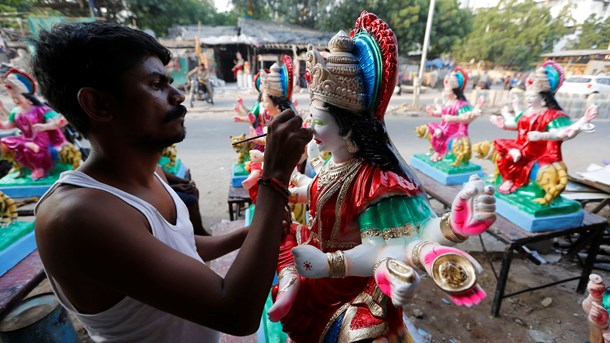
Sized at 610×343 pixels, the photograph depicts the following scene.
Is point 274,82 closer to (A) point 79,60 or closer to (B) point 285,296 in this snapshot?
(B) point 285,296

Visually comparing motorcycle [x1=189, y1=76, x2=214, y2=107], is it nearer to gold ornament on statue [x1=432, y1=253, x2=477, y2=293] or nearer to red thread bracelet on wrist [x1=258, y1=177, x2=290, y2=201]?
red thread bracelet on wrist [x1=258, y1=177, x2=290, y2=201]

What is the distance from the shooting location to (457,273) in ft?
3.18

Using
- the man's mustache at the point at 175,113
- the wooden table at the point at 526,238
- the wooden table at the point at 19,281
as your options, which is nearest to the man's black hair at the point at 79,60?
the man's mustache at the point at 175,113

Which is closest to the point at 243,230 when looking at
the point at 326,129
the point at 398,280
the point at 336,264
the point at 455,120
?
the point at 336,264

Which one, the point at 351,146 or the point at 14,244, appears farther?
the point at 14,244

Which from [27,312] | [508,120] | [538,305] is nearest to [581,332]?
[538,305]

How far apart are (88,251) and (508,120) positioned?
3559 millimetres

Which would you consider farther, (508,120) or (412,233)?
(508,120)

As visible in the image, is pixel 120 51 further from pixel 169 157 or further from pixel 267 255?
pixel 169 157

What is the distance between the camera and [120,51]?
0.85m

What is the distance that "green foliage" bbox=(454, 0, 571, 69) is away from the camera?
66.1ft

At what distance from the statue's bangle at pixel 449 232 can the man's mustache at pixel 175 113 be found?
977 millimetres

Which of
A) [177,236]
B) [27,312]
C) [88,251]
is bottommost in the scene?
[27,312]

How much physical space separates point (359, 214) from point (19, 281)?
236 cm
